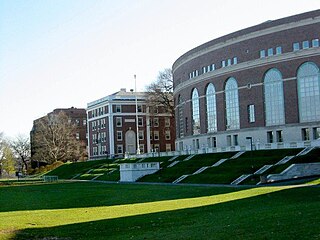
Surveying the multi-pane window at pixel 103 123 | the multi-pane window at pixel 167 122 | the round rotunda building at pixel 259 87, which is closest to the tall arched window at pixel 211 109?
the round rotunda building at pixel 259 87

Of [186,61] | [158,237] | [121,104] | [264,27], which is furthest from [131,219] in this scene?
[121,104]

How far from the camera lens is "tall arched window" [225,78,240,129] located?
88500 millimetres

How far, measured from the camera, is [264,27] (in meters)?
81.9

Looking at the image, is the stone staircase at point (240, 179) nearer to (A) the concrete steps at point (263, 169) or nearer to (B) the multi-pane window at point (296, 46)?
(A) the concrete steps at point (263, 169)

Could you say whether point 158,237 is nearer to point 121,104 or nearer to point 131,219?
point 131,219

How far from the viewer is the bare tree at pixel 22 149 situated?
156 m

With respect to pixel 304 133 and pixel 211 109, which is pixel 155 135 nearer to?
pixel 211 109

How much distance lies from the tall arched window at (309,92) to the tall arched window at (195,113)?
2494 centimetres

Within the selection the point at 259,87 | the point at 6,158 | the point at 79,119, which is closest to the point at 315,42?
the point at 259,87

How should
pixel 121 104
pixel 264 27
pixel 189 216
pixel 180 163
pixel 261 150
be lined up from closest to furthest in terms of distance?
pixel 189 216 → pixel 261 150 → pixel 180 163 → pixel 264 27 → pixel 121 104

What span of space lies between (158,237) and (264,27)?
6918 centimetres

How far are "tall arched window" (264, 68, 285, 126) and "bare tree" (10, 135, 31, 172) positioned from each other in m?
92.2

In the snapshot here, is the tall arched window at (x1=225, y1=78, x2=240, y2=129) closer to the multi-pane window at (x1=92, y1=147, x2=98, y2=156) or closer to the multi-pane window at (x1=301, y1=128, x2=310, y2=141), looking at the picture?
the multi-pane window at (x1=301, y1=128, x2=310, y2=141)

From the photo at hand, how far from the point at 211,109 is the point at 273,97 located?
15333 mm
